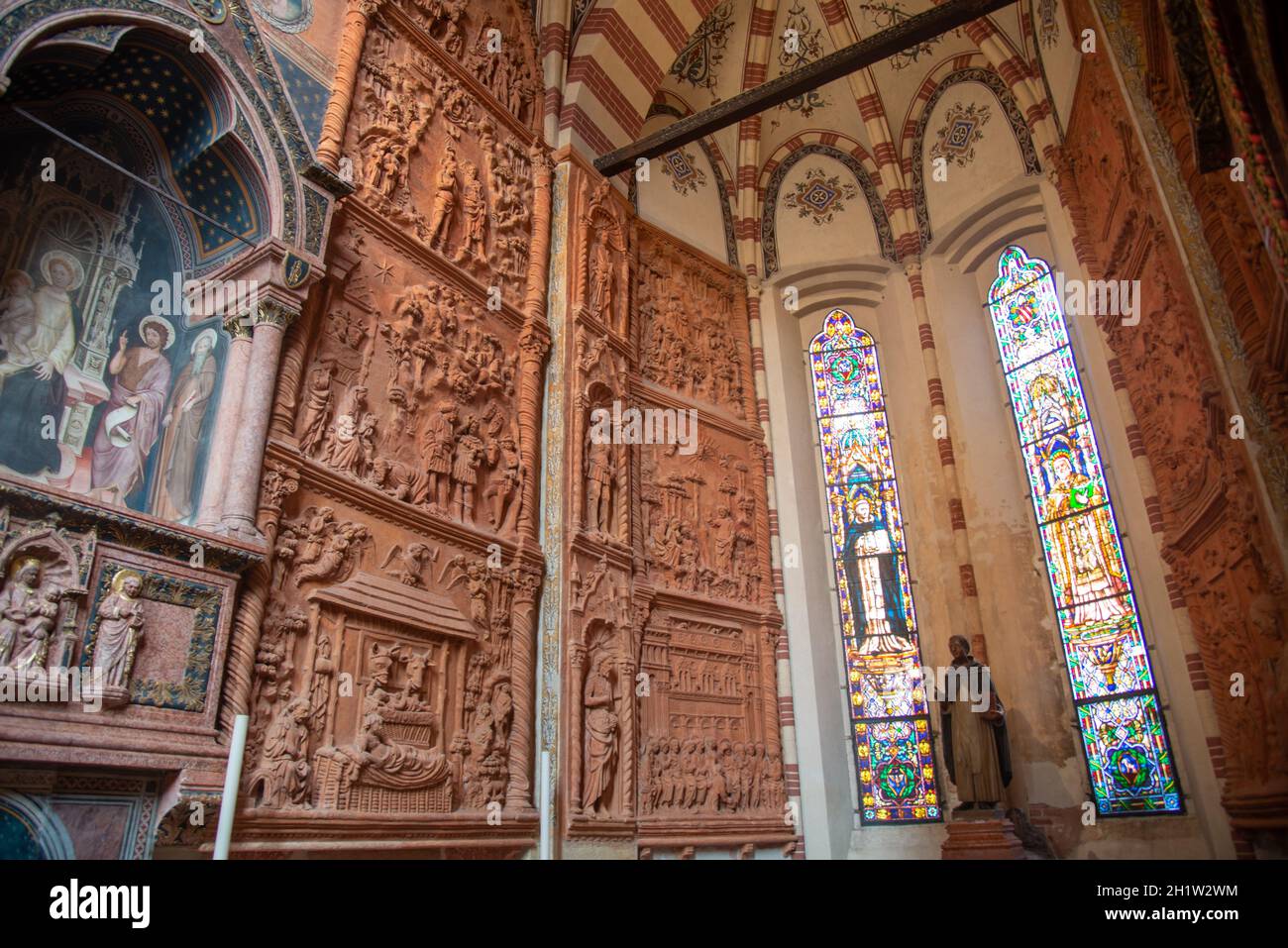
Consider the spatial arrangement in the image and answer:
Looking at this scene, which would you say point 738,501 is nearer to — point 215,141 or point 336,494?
point 336,494

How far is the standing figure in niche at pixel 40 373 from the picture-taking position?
5.40 meters

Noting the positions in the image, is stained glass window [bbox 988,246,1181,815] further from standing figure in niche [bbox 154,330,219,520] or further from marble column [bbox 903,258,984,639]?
standing figure in niche [bbox 154,330,219,520]

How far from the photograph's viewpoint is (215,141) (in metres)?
6.68

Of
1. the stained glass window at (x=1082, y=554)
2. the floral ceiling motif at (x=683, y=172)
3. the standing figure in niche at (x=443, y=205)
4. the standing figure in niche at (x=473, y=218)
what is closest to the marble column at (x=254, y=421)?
the standing figure in niche at (x=443, y=205)

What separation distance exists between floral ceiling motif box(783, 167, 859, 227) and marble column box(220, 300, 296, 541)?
9580mm

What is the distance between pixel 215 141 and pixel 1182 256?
796 centimetres

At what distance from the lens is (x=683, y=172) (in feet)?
43.7

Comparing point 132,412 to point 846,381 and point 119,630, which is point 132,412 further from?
point 846,381

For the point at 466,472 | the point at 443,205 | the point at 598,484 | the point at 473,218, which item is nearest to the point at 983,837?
the point at 598,484

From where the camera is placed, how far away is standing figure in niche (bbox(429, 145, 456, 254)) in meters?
8.69

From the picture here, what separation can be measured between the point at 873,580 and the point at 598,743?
5.27 m
